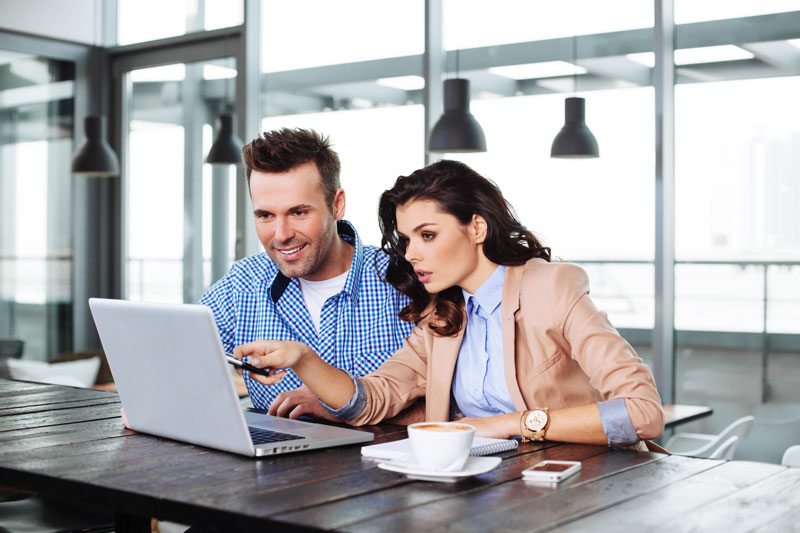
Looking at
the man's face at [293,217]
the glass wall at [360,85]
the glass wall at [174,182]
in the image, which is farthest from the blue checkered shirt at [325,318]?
the glass wall at [174,182]

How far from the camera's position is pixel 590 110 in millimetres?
4395

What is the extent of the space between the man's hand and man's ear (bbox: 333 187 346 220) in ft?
1.97

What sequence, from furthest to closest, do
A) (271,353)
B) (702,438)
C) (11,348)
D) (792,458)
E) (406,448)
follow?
1. (11,348)
2. (702,438)
3. (792,458)
4. (271,353)
5. (406,448)

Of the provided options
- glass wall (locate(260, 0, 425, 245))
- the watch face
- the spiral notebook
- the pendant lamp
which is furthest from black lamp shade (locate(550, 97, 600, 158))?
the spiral notebook

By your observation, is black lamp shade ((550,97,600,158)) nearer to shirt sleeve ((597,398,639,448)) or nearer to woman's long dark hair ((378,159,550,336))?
woman's long dark hair ((378,159,550,336))

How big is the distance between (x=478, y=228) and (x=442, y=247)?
0.37ft

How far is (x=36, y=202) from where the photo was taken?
594 cm

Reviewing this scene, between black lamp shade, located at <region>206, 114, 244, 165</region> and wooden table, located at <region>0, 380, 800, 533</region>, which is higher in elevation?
black lamp shade, located at <region>206, 114, 244, 165</region>

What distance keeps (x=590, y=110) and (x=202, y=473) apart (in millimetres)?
3337

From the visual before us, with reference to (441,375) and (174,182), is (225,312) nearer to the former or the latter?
(441,375)

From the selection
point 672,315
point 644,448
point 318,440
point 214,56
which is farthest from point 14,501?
point 214,56

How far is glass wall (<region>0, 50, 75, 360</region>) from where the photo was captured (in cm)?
576

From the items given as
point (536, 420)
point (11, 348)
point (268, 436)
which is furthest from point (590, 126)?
point (11, 348)

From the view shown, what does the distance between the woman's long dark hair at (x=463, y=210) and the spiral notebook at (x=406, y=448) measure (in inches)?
19.9
